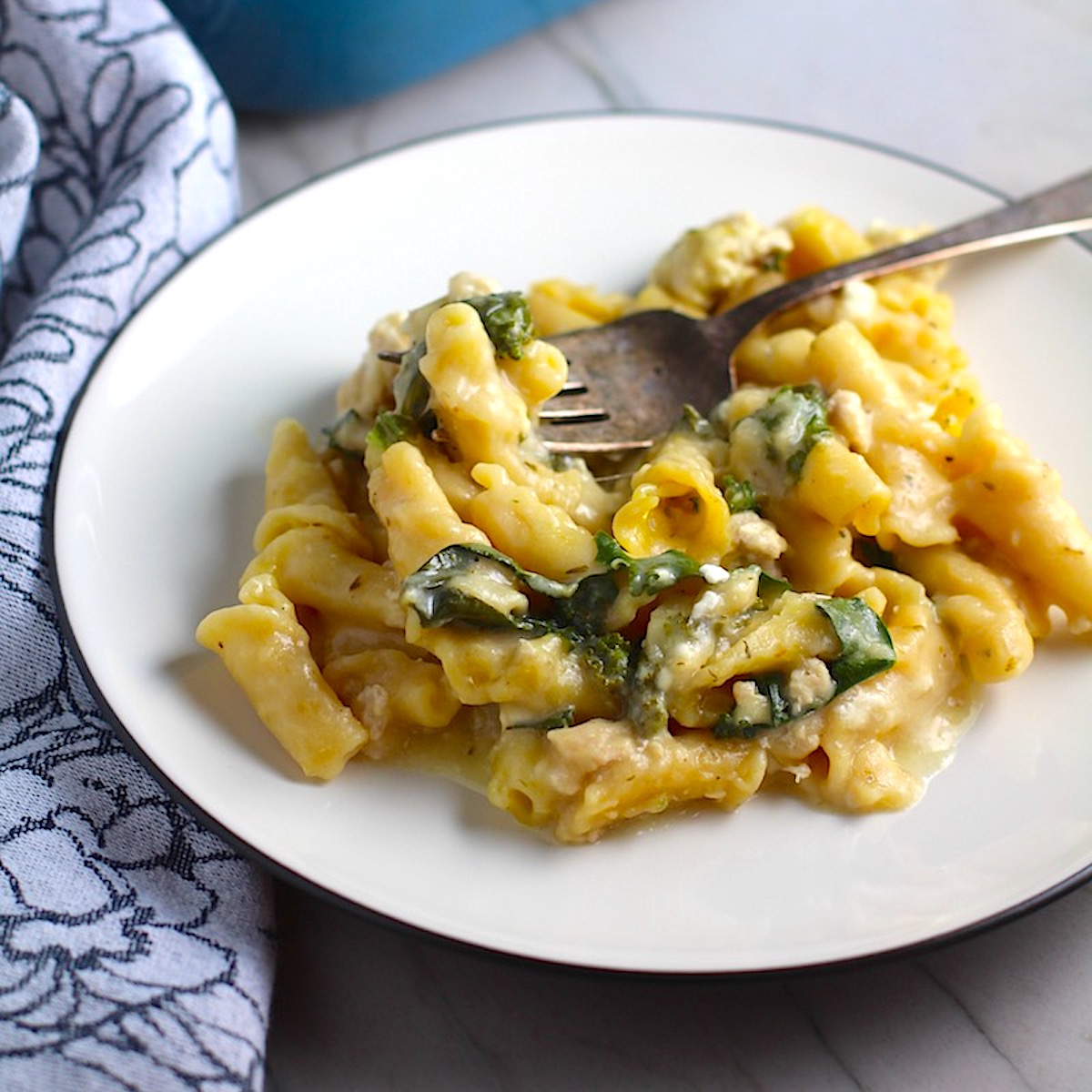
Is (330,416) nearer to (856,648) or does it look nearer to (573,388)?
(573,388)

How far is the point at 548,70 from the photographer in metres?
3.84

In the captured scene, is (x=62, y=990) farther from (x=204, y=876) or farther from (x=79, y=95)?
(x=79, y=95)

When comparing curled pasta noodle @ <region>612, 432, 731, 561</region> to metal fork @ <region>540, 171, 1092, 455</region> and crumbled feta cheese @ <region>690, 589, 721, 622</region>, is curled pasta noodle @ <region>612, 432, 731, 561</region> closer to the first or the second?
crumbled feta cheese @ <region>690, 589, 721, 622</region>

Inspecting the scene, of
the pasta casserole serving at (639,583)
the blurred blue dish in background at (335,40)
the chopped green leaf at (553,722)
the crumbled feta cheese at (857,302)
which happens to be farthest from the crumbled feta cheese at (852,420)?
the blurred blue dish in background at (335,40)

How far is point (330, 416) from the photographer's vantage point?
261 cm

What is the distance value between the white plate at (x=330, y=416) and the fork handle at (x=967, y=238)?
0.06 meters

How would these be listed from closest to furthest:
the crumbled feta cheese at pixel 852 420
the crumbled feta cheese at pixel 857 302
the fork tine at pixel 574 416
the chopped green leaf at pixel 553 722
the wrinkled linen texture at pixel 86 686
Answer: the wrinkled linen texture at pixel 86 686 < the chopped green leaf at pixel 553 722 < the crumbled feta cheese at pixel 852 420 < the fork tine at pixel 574 416 < the crumbled feta cheese at pixel 857 302

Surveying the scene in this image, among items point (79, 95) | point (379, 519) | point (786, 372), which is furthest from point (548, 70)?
point (379, 519)

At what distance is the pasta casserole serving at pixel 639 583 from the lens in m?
1.99

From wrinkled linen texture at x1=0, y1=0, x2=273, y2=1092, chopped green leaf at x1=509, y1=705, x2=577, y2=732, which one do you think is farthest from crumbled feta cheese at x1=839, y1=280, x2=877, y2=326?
wrinkled linen texture at x1=0, y1=0, x2=273, y2=1092

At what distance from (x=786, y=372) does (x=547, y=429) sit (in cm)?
44

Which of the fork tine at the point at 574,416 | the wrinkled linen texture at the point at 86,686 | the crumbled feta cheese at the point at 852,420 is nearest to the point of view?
the wrinkled linen texture at the point at 86,686

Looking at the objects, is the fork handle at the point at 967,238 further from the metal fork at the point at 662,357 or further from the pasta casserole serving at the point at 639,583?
the pasta casserole serving at the point at 639,583

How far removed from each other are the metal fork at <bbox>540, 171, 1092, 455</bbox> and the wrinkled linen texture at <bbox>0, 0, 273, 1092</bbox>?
0.83 meters
